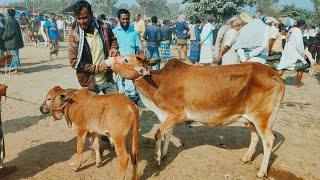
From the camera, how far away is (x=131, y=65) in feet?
14.3

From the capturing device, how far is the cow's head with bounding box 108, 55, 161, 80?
14.2ft

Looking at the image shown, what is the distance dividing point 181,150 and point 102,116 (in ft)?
6.39

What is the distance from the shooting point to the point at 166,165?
4754 mm

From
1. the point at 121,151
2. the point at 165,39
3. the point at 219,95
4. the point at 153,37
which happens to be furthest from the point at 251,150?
the point at 165,39

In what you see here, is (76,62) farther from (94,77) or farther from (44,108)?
(44,108)

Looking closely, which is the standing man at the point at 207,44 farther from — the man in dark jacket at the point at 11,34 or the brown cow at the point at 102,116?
the brown cow at the point at 102,116

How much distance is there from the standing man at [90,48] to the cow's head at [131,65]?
18 cm

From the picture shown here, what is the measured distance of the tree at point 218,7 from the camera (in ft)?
79.2

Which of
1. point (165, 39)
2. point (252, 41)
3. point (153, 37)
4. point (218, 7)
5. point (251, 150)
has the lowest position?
point (251, 150)

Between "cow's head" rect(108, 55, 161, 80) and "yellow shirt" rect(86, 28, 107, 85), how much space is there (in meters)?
0.39

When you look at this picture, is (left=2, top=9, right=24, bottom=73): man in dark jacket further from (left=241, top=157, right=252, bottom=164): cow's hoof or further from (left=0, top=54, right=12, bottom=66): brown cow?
(left=241, top=157, right=252, bottom=164): cow's hoof

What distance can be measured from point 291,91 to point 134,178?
7642mm

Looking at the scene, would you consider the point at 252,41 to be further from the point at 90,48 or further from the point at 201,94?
the point at 90,48

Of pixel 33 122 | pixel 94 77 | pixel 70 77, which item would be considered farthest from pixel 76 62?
pixel 70 77
